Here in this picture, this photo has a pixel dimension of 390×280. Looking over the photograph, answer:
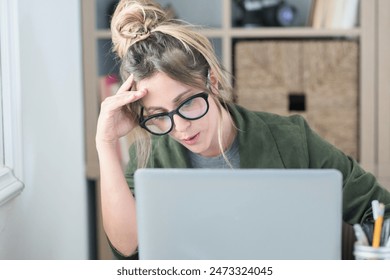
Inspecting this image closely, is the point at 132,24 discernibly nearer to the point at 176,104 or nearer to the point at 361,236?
the point at 176,104

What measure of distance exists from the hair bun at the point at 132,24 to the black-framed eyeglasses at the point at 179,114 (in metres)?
0.09

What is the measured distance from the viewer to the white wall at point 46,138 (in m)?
1.00

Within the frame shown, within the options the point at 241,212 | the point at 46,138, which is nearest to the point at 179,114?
the point at 241,212

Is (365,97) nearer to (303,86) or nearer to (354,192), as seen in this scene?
(303,86)

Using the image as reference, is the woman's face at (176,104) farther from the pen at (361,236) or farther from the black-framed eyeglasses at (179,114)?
the pen at (361,236)

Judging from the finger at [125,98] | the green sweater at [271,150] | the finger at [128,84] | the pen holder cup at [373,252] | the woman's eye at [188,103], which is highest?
the finger at [128,84]

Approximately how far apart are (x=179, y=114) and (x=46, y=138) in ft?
1.16

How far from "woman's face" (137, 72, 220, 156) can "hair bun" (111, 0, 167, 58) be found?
2.1 inches

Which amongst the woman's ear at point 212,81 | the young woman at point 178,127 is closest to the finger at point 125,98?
the young woman at point 178,127

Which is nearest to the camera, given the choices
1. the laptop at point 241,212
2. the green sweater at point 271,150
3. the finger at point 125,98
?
the laptop at point 241,212

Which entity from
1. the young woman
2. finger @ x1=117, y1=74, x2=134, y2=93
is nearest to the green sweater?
the young woman

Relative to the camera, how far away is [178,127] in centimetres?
89

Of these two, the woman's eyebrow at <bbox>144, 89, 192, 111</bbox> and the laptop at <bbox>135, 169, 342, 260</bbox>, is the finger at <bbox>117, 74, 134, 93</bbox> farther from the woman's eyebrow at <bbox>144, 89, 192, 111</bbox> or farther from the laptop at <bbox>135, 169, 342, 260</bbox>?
the laptop at <bbox>135, 169, 342, 260</bbox>
